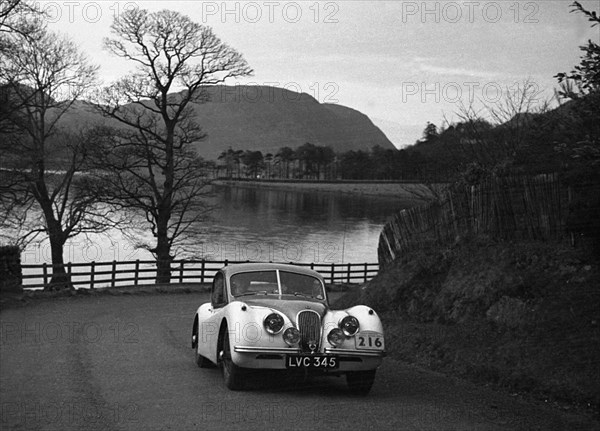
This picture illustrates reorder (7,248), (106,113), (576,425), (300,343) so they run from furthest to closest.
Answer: (106,113)
(7,248)
(300,343)
(576,425)

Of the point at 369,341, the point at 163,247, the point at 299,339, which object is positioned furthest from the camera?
the point at 163,247

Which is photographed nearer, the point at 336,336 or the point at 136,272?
the point at 336,336

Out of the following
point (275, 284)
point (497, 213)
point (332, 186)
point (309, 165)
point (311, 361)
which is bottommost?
point (332, 186)

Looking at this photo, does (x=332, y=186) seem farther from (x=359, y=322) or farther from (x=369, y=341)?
(x=369, y=341)

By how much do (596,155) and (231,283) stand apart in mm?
5866

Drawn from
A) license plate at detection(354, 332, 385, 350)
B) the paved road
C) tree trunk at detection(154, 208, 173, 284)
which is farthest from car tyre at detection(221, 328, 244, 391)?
tree trunk at detection(154, 208, 173, 284)

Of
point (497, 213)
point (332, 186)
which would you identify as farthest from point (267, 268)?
point (332, 186)

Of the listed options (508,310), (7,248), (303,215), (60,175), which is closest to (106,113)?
(60,175)

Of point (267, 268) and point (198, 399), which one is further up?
point (267, 268)

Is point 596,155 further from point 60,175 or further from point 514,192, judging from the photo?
point 60,175

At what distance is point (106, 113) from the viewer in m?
33.2

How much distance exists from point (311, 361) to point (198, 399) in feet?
4.97

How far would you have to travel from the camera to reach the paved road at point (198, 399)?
7.45m

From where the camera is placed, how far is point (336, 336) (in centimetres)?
895
